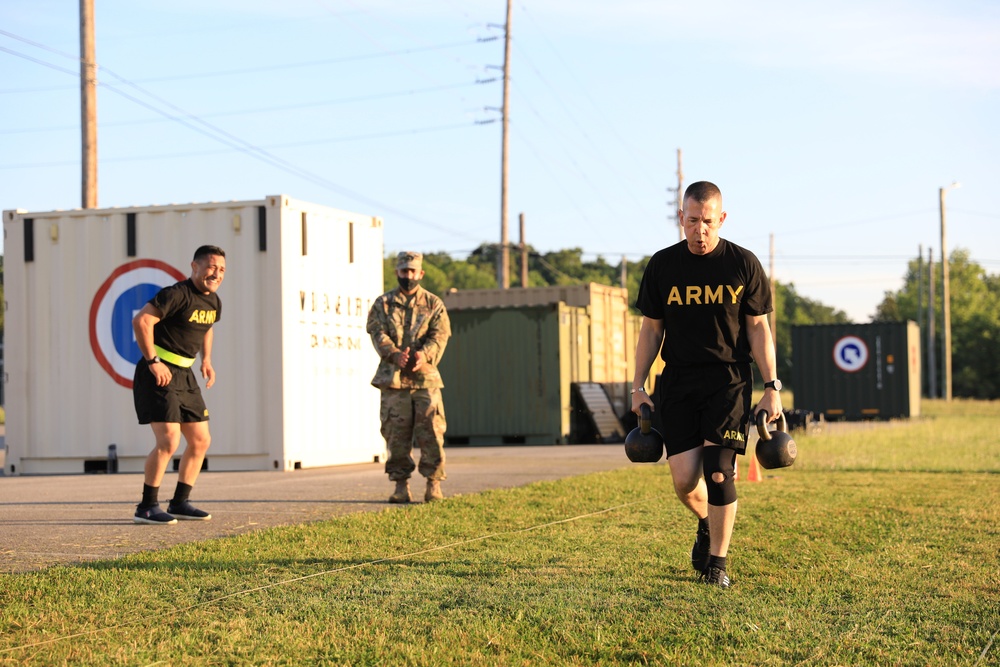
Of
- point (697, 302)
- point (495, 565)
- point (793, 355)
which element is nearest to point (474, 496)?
point (495, 565)

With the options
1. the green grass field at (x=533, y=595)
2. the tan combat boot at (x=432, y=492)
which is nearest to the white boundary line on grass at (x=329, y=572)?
the green grass field at (x=533, y=595)

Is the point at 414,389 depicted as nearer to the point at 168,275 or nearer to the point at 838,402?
the point at 168,275

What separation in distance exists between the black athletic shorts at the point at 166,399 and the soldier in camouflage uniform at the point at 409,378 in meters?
1.76

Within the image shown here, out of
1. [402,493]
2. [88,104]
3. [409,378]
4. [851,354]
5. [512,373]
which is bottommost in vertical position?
[402,493]

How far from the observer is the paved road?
25.2ft

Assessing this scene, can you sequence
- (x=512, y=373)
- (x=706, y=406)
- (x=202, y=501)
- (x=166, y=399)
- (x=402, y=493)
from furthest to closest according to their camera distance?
(x=512, y=373), (x=202, y=501), (x=402, y=493), (x=166, y=399), (x=706, y=406)

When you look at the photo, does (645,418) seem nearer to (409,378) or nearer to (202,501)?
(409,378)

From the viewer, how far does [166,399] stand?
28.2 feet

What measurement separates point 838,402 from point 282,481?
26.1 metres

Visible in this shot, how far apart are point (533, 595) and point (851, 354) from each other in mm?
32165

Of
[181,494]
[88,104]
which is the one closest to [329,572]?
[181,494]

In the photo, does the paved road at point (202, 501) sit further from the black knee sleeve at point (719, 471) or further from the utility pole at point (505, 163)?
the utility pole at point (505, 163)

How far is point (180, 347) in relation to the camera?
8742mm

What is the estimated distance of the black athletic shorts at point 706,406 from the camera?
239 inches
